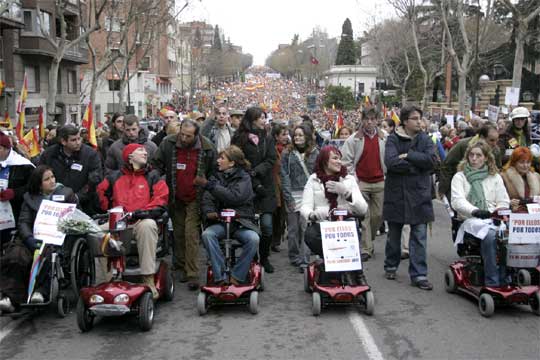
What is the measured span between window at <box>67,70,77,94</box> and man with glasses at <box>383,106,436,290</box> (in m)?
40.6

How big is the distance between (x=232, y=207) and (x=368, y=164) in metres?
2.60

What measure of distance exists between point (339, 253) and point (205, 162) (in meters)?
2.17

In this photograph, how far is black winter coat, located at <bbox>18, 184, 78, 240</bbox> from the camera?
22.7 feet

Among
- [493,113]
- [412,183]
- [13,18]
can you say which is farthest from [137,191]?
[13,18]

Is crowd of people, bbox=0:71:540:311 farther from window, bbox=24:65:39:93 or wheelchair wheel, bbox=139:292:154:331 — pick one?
window, bbox=24:65:39:93

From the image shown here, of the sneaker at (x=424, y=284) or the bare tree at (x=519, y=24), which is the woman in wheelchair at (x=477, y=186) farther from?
the bare tree at (x=519, y=24)

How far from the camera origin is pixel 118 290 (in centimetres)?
629

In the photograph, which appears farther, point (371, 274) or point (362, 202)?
point (371, 274)

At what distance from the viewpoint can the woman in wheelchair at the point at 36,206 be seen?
6637 mm

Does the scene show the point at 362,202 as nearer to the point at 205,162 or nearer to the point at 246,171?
the point at 246,171

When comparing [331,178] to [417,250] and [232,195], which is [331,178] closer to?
[232,195]

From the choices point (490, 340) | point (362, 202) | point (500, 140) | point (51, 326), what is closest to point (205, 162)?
point (362, 202)

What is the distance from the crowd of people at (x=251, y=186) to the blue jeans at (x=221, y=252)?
0.01 m

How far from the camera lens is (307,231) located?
7.35m
